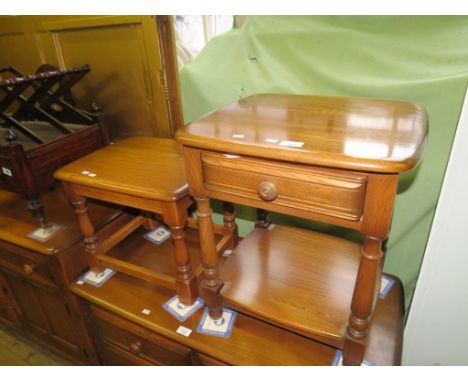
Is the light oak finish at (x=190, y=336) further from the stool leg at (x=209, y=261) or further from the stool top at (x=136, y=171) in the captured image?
the stool top at (x=136, y=171)

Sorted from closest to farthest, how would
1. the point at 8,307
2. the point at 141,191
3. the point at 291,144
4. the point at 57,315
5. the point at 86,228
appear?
the point at 291,144
the point at 141,191
the point at 86,228
the point at 57,315
the point at 8,307

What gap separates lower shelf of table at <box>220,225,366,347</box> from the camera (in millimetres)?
771

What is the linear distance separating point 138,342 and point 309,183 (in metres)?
0.82

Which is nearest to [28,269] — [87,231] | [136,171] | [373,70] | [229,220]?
[87,231]

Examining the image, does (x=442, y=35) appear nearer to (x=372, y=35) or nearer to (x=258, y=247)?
(x=372, y=35)

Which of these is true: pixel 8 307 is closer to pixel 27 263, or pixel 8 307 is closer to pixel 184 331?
pixel 27 263

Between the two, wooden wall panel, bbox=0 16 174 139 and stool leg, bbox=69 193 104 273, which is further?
wooden wall panel, bbox=0 16 174 139

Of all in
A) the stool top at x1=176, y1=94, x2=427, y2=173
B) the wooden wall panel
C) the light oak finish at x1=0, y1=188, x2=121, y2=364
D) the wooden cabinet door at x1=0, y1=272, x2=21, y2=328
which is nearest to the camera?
the stool top at x1=176, y1=94, x2=427, y2=173

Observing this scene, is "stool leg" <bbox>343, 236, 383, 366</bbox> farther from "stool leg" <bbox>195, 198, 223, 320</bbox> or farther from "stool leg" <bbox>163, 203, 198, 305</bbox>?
"stool leg" <bbox>163, 203, 198, 305</bbox>

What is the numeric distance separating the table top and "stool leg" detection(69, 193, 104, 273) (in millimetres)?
45

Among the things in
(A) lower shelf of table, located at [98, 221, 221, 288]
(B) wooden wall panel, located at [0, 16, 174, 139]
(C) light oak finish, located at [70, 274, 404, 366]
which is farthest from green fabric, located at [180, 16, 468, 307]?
(A) lower shelf of table, located at [98, 221, 221, 288]

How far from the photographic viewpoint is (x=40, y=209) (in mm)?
1060

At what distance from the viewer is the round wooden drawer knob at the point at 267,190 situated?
0.61 m

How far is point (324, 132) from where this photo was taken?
608mm
